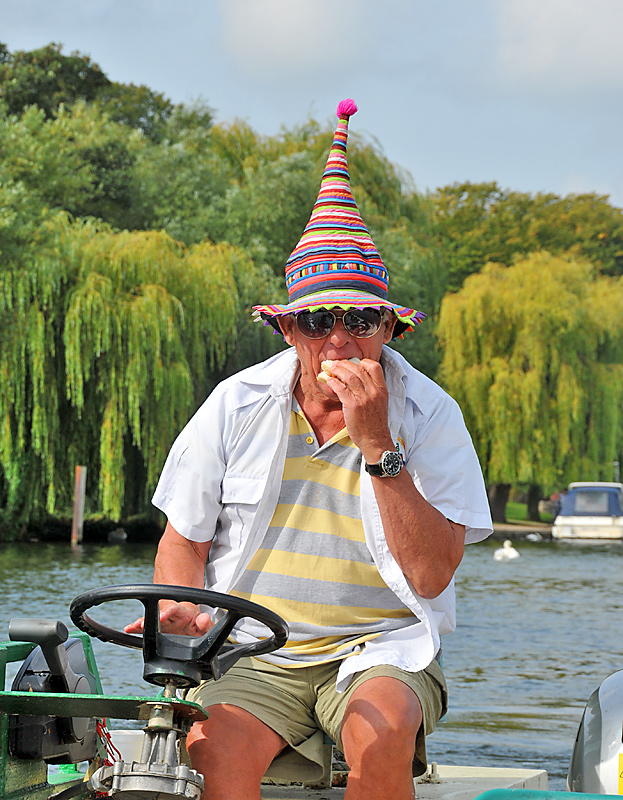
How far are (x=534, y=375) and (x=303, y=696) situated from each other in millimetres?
20564

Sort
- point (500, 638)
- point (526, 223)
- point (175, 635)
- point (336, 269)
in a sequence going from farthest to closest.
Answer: point (526, 223)
point (500, 638)
point (336, 269)
point (175, 635)

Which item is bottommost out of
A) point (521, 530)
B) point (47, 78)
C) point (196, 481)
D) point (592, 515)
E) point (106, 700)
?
point (521, 530)

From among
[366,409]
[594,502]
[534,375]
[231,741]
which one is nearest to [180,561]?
[231,741]

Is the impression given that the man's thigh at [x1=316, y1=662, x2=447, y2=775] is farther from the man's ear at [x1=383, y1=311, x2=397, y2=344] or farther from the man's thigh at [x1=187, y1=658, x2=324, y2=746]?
the man's ear at [x1=383, y1=311, x2=397, y2=344]

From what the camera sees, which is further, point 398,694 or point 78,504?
point 78,504

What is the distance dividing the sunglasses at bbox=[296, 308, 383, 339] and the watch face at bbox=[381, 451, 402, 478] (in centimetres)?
38

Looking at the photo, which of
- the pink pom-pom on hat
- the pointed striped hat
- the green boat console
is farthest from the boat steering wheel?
the pink pom-pom on hat

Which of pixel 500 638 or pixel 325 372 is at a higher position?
pixel 325 372

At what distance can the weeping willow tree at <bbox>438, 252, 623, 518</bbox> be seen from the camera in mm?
22312

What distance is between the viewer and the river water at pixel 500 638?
6.60m

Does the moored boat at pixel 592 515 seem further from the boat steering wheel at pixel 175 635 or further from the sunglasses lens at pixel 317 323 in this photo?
the boat steering wheel at pixel 175 635

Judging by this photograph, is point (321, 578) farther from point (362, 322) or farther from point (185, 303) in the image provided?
point (185, 303)

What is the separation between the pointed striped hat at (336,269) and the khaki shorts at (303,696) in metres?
0.83

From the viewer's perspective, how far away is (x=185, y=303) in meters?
15.8
